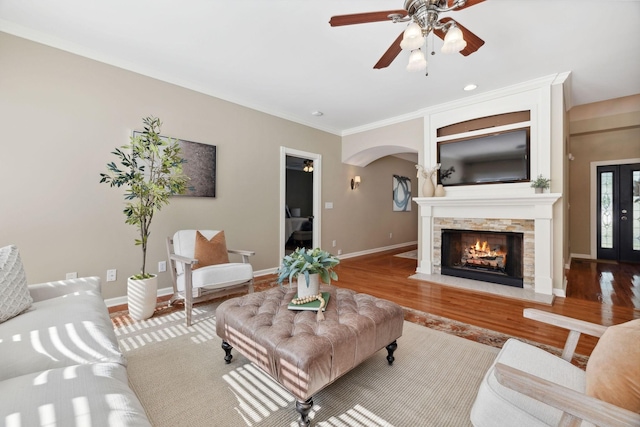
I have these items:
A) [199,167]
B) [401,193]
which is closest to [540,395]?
[199,167]

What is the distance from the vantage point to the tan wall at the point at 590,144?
15.5 feet

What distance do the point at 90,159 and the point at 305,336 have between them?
294 cm

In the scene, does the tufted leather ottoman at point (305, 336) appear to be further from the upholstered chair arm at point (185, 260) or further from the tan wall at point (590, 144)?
the tan wall at point (590, 144)

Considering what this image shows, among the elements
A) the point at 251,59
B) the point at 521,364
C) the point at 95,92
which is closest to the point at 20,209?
the point at 95,92

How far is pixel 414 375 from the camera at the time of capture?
176 centimetres

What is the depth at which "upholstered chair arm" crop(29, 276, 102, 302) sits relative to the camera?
1.76 metres

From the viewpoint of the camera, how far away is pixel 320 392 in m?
1.60

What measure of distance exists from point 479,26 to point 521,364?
2696 mm

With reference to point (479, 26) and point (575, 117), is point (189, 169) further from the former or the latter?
point (575, 117)

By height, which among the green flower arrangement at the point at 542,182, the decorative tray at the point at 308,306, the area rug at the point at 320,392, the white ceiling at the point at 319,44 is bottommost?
the area rug at the point at 320,392

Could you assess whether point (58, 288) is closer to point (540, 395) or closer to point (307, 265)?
point (307, 265)

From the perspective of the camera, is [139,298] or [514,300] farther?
[514,300]

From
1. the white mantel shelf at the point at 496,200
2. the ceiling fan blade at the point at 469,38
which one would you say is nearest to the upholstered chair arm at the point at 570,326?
the ceiling fan blade at the point at 469,38

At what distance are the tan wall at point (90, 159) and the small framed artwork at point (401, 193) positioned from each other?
4181mm
